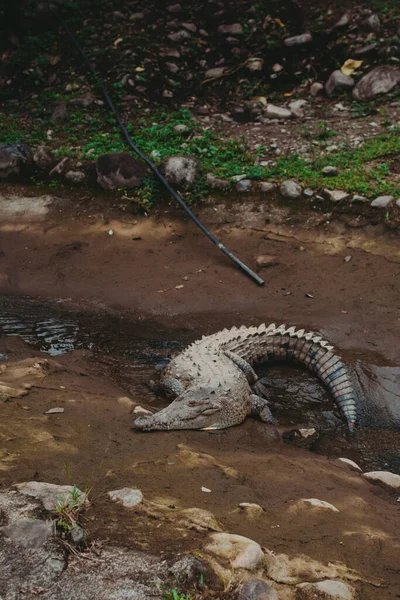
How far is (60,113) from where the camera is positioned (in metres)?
10.8

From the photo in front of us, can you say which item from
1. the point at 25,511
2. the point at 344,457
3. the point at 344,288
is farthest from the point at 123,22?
the point at 25,511

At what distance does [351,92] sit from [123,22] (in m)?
5.37

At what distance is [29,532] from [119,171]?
267 inches

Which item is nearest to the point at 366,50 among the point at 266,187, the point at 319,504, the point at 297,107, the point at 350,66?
the point at 350,66

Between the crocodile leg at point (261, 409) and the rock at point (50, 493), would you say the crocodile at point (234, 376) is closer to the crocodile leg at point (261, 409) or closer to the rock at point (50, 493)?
the crocodile leg at point (261, 409)

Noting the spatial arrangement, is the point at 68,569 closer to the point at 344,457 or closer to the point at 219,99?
the point at 344,457

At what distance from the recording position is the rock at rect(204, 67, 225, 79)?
11438 millimetres

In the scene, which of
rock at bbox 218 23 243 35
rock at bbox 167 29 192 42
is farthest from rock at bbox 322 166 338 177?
rock at bbox 167 29 192 42

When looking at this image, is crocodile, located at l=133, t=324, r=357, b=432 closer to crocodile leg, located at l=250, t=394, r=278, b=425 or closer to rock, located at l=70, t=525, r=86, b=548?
crocodile leg, located at l=250, t=394, r=278, b=425

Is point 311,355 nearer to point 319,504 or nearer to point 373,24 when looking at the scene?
point 319,504

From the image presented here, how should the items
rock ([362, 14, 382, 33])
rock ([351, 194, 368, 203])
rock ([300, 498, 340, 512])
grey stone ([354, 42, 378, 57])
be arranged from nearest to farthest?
rock ([300, 498, 340, 512]) < rock ([351, 194, 368, 203]) < grey stone ([354, 42, 378, 57]) < rock ([362, 14, 382, 33])

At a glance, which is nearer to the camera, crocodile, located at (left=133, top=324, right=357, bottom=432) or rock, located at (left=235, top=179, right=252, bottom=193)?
crocodile, located at (left=133, top=324, right=357, bottom=432)

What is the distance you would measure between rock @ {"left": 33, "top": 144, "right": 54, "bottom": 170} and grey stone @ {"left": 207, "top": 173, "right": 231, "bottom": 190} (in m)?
2.67

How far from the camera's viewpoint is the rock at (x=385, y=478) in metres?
4.39
